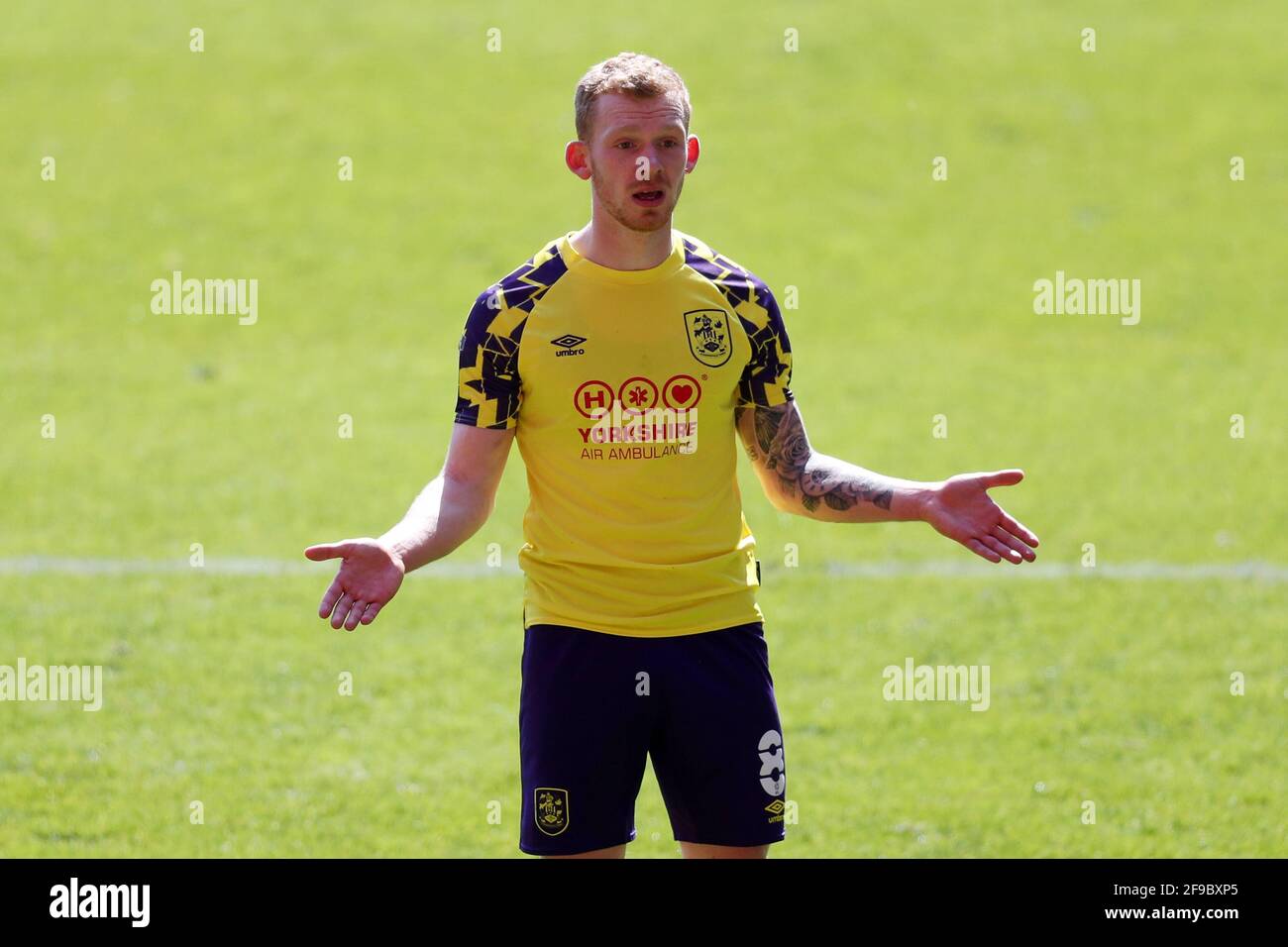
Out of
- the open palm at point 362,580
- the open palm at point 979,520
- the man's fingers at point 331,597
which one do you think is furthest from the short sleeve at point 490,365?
the open palm at point 979,520

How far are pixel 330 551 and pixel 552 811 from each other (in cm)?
105

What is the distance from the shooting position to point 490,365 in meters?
4.86

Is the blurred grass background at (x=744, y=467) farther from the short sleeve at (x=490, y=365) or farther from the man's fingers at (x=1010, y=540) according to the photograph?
the short sleeve at (x=490, y=365)

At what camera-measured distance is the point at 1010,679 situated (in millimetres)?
9109

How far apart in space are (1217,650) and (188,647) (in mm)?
6155

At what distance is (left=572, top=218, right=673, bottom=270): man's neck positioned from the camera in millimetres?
4883
